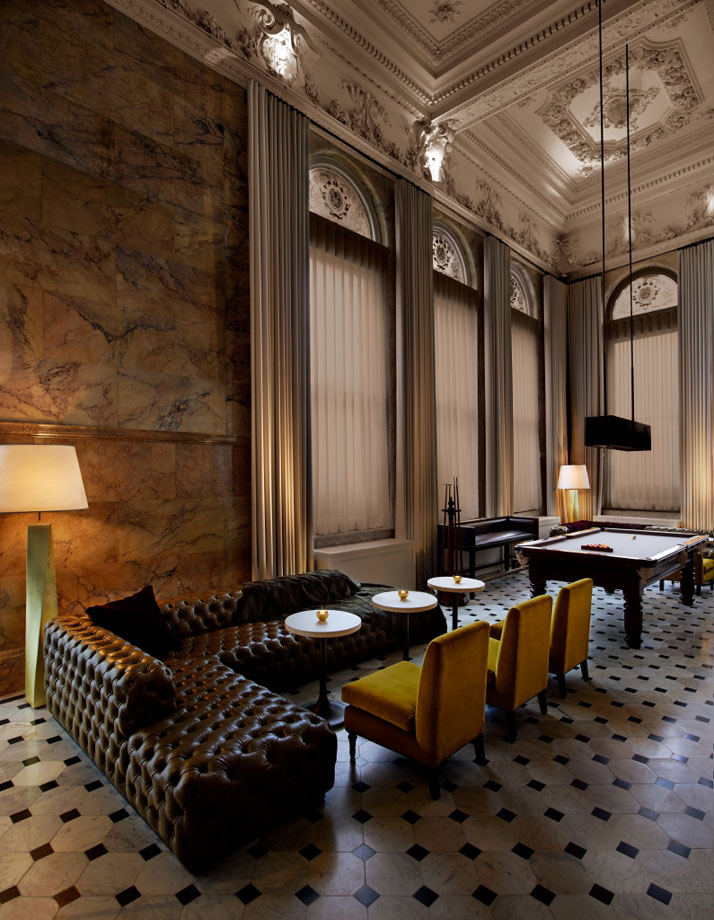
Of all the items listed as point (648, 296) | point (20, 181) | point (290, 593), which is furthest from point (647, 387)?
point (20, 181)

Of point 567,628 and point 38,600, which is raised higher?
point 38,600

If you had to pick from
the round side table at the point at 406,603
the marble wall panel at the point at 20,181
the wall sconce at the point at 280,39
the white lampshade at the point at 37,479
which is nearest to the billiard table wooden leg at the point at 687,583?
the round side table at the point at 406,603

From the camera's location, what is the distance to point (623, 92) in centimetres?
710

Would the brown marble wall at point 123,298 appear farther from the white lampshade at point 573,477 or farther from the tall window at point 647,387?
the tall window at point 647,387

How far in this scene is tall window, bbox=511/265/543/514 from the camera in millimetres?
9555

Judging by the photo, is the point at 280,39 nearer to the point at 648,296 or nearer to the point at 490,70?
the point at 490,70

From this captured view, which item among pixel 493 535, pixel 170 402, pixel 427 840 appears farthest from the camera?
pixel 493 535

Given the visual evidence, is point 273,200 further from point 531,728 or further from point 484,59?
point 531,728

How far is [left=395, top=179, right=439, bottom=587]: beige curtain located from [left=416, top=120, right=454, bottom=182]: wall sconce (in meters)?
0.46

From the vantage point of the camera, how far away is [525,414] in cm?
984

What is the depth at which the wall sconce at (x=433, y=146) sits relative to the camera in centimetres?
705

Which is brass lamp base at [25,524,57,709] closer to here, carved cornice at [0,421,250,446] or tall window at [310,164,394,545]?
carved cornice at [0,421,250,446]

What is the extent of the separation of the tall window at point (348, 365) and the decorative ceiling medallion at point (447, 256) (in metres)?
1.51

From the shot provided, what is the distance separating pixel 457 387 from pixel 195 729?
255 inches
